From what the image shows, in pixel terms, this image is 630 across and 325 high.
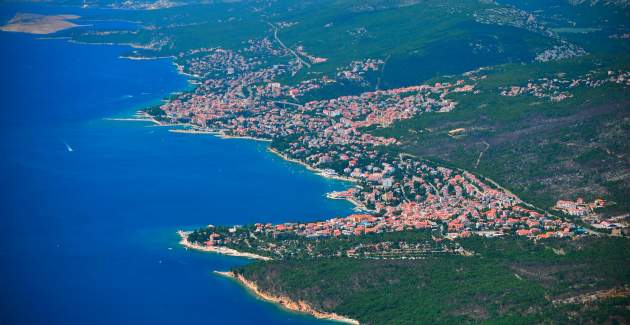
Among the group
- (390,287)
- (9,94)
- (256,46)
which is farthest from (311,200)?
(256,46)

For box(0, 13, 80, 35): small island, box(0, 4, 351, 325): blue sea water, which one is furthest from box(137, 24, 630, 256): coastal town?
box(0, 13, 80, 35): small island

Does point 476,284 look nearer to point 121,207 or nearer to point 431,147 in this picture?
point 121,207

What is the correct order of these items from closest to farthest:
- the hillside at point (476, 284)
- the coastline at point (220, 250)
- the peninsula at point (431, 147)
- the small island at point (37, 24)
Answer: the hillside at point (476, 284)
the peninsula at point (431, 147)
the coastline at point (220, 250)
the small island at point (37, 24)

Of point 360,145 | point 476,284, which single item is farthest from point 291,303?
point 360,145

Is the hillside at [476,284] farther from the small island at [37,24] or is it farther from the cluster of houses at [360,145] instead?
the small island at [37,24]

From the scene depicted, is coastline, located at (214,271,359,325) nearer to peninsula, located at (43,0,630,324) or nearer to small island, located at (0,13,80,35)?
peninsula, located at (43,0,630,324)

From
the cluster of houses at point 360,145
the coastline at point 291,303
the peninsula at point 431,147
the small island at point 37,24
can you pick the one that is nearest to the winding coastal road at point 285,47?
the peninsula at point 431,147
